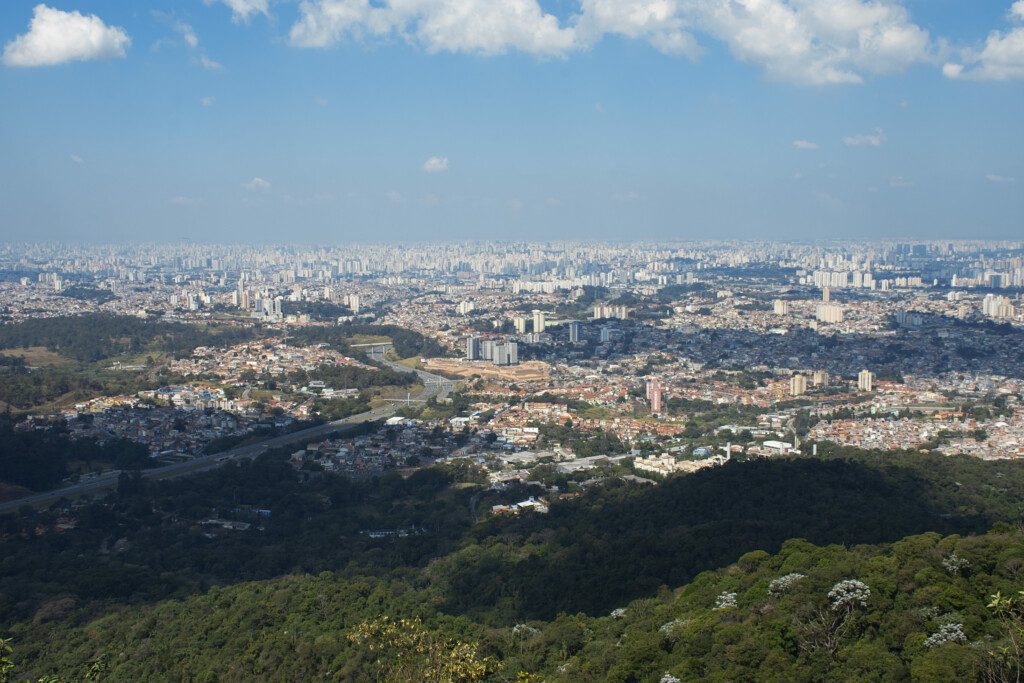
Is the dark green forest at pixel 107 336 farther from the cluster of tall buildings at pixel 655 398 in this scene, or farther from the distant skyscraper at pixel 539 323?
the cluster of tall buildings at pixel 655 398

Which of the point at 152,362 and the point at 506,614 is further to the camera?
the point at 152,362

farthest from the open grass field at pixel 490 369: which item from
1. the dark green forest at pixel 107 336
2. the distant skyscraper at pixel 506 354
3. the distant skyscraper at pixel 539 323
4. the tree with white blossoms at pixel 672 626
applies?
the tree with white blossoms at pixel 672 626

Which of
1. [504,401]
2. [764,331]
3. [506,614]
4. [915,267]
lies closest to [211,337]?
[504,401]

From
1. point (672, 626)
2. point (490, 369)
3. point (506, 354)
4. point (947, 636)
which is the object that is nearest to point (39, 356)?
point (490, 369)

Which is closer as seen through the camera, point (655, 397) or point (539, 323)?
point (655, 397)

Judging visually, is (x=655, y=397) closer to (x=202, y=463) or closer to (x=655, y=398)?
(x=655, y=398)

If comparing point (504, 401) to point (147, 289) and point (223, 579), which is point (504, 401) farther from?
point (147, 289)

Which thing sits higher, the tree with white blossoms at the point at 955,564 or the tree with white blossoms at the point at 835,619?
the tree with white blossoms at the point at 955,564
